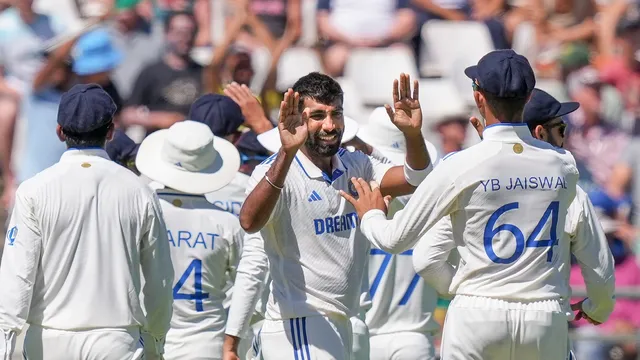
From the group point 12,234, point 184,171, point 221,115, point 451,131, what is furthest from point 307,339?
point 451,131

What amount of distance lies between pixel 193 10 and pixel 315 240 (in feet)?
25.0

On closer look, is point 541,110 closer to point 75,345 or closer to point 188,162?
point 188,162

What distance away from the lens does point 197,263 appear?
8422 mm

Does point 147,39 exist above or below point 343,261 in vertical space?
above

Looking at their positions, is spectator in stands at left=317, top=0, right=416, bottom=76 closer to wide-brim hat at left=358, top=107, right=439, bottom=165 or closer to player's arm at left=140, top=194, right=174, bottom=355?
wide-brim hat at left=358, top=107, right=439, bottom=165

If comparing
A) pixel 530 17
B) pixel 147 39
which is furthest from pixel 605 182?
pixel 147 39

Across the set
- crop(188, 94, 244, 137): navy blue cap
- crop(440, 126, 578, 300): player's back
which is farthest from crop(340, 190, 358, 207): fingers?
crop(188, 94, 244, 137): navy blue cap

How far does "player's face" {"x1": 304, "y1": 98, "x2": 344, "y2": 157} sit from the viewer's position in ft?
23.3

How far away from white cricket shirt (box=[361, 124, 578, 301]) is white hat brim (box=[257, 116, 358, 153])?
1736 mm

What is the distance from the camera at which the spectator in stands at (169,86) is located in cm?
1309

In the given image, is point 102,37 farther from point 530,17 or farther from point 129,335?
point 129,335

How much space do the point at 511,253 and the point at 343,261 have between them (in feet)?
3.31

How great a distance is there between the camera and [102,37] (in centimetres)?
1341

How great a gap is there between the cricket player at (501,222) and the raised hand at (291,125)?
0.60 meters
